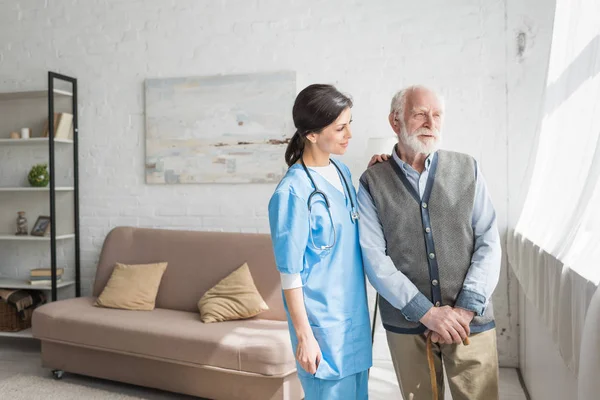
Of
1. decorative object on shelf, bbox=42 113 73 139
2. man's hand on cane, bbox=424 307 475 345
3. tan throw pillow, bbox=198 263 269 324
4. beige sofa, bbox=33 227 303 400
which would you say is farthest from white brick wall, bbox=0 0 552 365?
man's hand on cane, bbox=424 307 475 345

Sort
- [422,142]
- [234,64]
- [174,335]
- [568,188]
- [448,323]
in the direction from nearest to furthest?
[448,323] → [422,142] → [568,188] → [174,335] → [234,64]

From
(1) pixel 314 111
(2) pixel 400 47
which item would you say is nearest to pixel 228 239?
(2) pixel 400 47

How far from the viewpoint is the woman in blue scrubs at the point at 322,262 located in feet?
5.57

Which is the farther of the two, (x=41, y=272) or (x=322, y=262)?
(x=41, y=272)

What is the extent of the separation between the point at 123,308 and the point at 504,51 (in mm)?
3056

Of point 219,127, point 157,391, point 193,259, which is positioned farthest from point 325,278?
point 219,127

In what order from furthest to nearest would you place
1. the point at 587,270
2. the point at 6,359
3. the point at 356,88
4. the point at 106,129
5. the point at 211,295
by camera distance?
the point at 106,129
the point at 6,359
the point at 356,88
the point at 211,295
the point at 587,270

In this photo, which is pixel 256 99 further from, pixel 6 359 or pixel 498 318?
pixel 6 359

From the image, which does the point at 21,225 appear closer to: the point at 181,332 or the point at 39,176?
the point at 39,176

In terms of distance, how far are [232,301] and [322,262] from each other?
5.92 ft

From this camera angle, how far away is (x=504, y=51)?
354 cm

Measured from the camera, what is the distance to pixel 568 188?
6.34ft

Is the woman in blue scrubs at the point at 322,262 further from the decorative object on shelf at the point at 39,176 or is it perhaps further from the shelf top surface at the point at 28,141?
the decorative object on shelf at the point at 39,176

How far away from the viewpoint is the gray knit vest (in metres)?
1.76
